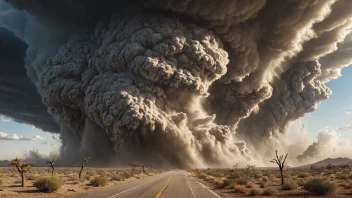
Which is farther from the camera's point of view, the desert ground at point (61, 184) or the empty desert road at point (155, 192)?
the desert ground at point (61, 184)

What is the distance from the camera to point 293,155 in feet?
371

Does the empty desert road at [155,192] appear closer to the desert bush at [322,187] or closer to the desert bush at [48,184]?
the desert bush at [48,184]

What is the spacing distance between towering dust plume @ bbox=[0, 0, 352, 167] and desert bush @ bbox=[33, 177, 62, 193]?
38.1m

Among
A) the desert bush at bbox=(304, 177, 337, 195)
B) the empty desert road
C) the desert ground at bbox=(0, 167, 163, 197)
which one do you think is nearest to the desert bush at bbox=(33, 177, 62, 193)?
the desert ground at bbox=(0, 167, 163, 197)

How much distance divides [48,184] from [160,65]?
44987mm

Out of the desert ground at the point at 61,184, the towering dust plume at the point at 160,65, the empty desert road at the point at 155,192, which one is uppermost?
the towering dust plume at the point at 160,65

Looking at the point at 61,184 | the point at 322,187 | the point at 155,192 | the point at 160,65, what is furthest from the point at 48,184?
the point at 160,65

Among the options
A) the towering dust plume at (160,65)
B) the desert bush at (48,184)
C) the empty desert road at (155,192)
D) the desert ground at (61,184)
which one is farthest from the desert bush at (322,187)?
the towering dust plume at (160,65)

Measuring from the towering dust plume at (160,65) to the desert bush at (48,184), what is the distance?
125 feet

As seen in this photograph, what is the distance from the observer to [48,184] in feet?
59.3

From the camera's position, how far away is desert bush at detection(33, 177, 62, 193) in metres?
18.0

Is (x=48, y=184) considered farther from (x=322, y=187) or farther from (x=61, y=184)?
(x=322, y=187)

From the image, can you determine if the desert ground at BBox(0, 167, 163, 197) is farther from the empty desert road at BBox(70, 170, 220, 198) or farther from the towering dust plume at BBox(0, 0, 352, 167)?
the towering dust plume at BBox(0, 0, 352, 167)

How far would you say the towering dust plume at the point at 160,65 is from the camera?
6200 centimetres
